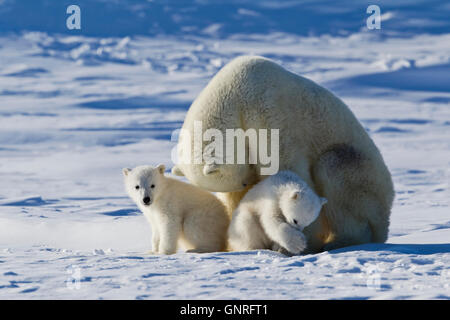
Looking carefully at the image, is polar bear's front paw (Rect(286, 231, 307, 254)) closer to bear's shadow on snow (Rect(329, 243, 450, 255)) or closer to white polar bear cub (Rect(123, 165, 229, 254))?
bear's shadow on snow (Rect(329, 243, 450, 255))

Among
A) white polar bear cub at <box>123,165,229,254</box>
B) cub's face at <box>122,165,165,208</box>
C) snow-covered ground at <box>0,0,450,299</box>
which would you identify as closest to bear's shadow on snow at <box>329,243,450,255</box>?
snow-covered ground at <box>0,0,450,299</box>

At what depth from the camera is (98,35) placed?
33031 millimetres

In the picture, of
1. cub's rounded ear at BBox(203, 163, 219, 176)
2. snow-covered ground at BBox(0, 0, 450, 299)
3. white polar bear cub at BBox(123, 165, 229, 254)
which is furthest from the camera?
white polar bear cub at BBox(123, 165, 229, 254)

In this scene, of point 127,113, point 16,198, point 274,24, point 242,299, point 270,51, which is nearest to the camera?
point 242,299

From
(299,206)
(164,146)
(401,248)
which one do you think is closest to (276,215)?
(299,206)

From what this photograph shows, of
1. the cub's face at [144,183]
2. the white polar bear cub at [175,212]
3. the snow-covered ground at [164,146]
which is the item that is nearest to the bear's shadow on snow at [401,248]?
the snow-covered ground at [164,146]

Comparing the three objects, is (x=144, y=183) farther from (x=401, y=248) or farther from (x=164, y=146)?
(x=164, y=146)

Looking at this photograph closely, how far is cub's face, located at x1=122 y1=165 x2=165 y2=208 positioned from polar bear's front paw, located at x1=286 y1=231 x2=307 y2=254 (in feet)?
3.47

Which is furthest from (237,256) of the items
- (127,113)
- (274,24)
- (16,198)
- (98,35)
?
(274,24)

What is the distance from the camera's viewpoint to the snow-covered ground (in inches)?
171

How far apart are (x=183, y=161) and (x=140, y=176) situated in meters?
0.35

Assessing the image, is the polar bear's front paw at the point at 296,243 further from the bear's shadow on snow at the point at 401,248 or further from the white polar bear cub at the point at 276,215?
the bear's shadow on snow at the point at 401,248

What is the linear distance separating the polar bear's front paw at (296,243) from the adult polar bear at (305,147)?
38cm

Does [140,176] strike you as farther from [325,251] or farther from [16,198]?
[16,198]
